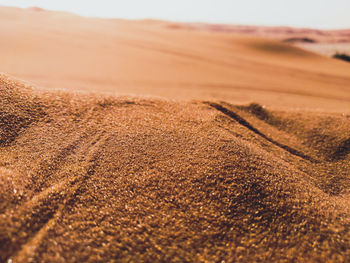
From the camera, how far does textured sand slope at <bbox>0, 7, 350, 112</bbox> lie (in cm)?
219

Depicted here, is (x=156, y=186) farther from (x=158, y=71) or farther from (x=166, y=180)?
(x=158, y=71)

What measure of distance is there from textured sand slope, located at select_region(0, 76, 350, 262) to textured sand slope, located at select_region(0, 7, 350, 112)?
0.73 m

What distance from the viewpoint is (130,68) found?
2.85 meters

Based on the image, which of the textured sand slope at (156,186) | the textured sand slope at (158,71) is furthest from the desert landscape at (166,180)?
the textured sand slope at (158,71)

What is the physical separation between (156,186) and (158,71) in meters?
2.20

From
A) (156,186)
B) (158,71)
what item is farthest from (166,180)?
(158,71)

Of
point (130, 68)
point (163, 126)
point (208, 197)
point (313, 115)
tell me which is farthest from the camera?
point (130, 68)

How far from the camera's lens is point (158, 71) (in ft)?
9.45

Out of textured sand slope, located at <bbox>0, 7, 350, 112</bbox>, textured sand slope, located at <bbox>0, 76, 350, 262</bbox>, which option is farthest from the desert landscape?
textured sand slope, located at <bbox>0, 7, 350, 112</bbox>

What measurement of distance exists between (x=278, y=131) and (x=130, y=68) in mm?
1946

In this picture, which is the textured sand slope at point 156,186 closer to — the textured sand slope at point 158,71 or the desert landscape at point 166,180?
the desert landscape at point 166,180

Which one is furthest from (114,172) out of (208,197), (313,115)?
(313,115)

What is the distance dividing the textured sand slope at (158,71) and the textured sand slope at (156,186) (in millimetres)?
734

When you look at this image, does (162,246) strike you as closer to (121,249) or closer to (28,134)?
(121,249)
